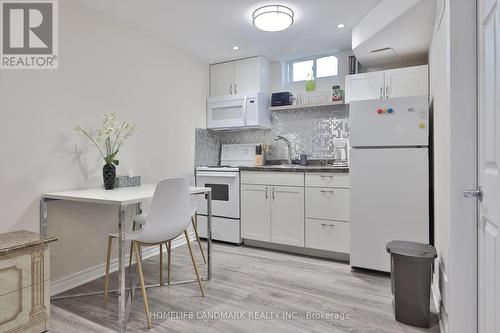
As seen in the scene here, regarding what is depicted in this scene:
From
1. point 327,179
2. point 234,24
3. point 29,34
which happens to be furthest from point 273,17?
point 29,34

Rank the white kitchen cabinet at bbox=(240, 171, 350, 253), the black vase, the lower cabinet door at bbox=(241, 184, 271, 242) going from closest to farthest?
the black vase < the white kitchen cabinet at bbox=(240, 171, 350, 253) < the lower cabinet door at bbox=(241, 184, 271, 242)

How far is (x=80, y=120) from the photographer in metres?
2.58

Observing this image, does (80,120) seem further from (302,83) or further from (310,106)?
(302,83)

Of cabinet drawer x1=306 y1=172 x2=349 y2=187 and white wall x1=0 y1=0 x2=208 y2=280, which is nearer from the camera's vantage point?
white wall x1=0 y1=0 x2=208 y2=280

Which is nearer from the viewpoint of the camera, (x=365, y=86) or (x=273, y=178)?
(x=365, y=86)

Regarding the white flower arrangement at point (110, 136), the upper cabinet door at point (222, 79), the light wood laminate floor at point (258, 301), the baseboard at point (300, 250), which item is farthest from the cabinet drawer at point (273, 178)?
the white flower arrangement at point (110, 136)

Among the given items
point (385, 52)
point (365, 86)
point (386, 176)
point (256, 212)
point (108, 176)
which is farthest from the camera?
point (256, 212)

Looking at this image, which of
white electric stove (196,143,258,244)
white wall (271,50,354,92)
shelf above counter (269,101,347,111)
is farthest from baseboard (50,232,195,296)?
white wall (271,50,354,92)

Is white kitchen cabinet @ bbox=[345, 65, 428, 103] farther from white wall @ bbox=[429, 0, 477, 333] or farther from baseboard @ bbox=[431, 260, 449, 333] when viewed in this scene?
baseboard @ bbox=[431, 260, 449, 333]

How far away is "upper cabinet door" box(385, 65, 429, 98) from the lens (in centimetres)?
294

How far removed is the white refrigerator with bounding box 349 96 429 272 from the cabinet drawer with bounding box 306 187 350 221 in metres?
0.23

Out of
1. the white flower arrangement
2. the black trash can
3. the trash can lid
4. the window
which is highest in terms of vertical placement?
the window

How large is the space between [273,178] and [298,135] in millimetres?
857
